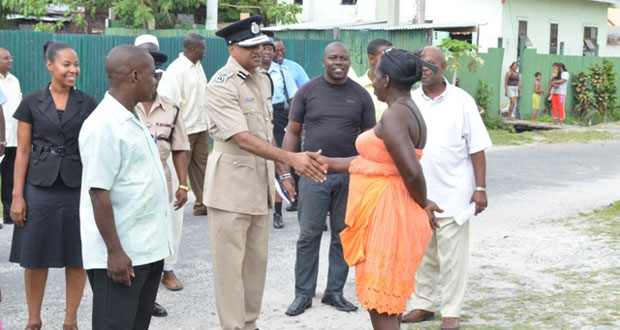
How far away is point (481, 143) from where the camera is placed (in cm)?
590

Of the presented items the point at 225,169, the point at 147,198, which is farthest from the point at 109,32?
the point at 147,198

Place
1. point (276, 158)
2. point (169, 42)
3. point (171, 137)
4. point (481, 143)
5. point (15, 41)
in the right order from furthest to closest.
Result: point (169, 42)
point (15, 41)
point (171, 137)
point (481, 143)
point (276, 158)

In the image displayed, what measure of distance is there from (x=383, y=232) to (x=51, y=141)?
7.54 ft

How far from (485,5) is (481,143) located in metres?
19.7

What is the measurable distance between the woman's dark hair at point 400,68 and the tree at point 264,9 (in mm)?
18936

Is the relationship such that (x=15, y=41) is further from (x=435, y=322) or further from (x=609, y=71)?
(x=609, y=71)

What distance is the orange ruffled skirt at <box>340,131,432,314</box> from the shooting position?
4730 mm

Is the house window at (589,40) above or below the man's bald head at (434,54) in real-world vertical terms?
above

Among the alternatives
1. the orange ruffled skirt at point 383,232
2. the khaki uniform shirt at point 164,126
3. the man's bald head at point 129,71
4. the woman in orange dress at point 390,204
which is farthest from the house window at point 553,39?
the man's bald head at point 129,71

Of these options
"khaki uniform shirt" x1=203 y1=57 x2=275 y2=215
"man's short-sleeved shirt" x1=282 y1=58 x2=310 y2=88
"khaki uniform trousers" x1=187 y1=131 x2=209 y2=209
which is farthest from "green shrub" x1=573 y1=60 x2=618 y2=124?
"khaki uniform shirt" x1=203 y1=57 x2=275 y2=215

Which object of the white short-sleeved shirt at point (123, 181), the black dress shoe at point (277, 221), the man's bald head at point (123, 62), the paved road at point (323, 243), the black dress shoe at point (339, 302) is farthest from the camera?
the black dress shoe at point (277, 221)

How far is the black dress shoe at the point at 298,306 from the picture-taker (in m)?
6.27

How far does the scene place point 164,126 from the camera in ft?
20.8

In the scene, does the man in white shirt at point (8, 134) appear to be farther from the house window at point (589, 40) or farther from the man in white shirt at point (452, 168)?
the house window at point (589, 40)
